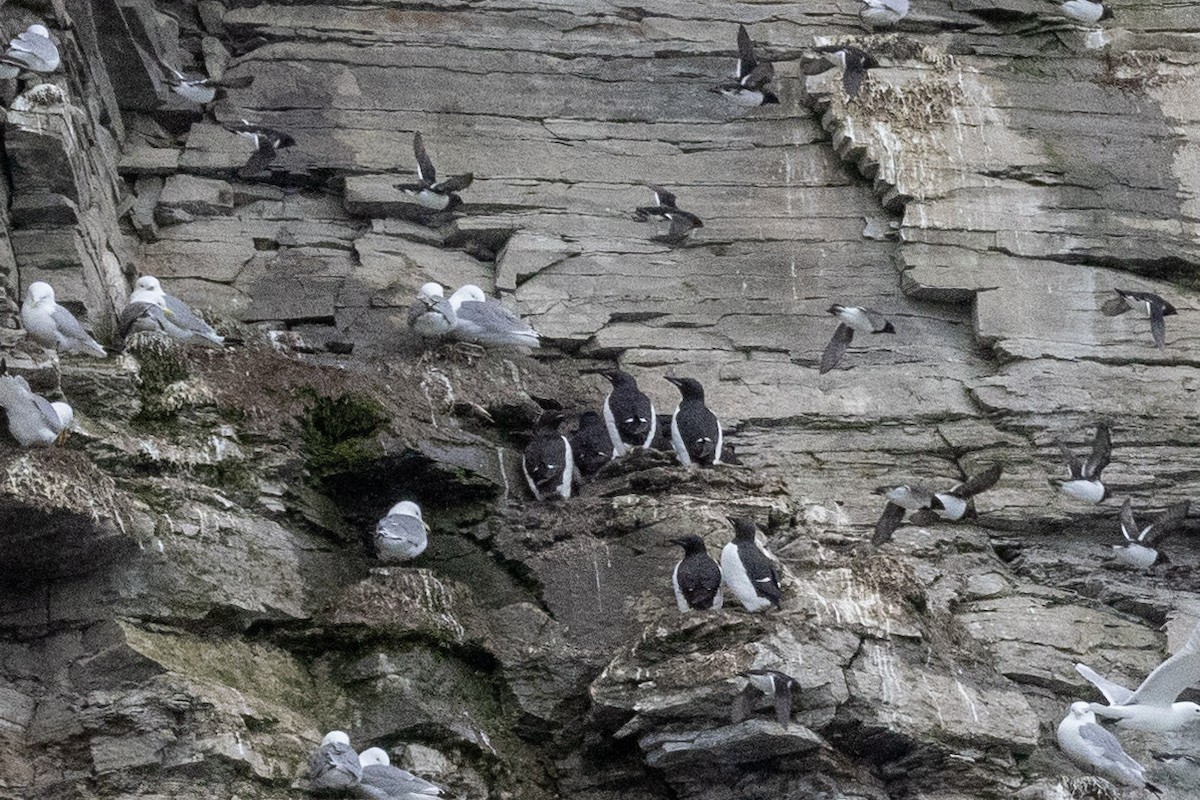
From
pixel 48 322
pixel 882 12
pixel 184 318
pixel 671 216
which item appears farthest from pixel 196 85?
pixel 882 12

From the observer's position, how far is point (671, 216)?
19.7 meters

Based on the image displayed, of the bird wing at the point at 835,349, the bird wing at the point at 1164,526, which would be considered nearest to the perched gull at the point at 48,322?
the bird wing at the point at 835,349

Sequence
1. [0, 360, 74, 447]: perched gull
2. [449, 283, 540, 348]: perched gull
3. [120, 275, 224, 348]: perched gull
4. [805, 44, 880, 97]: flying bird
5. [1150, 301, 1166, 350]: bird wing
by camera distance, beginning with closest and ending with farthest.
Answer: [0, 360, 74, 447]: perched gull → [120, 275, 224, 348]: perched gull → [449, 283, 540, 348]: perched gull → [1150, 301, 1166, 350]: bird wing → [805, 44, 880, 97]: flying bird

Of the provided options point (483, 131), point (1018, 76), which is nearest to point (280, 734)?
point (483, 131)

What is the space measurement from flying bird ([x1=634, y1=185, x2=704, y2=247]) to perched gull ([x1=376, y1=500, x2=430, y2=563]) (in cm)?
525

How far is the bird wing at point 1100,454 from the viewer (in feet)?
57.7

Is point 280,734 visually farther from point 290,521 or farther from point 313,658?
point 290,521

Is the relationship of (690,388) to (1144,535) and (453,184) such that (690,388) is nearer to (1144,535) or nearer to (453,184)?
(453,184)

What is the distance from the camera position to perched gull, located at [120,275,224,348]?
16.1 meters

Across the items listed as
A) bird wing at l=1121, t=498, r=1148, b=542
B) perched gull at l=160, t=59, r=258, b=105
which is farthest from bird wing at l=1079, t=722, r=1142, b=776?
perched gull at l=160, t=59, r=258, b=105

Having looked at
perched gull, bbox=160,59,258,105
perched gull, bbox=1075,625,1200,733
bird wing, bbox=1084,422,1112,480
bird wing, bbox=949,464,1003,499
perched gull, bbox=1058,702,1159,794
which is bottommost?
perched gull, bbox=1058,702,1159,794

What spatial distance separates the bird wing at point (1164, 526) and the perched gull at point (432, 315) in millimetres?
6245

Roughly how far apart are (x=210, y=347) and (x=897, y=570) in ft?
19.0

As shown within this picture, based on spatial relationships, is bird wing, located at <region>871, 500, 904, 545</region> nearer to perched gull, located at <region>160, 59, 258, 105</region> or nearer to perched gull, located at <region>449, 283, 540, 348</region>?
perched gull, located at <region>449, 283, 540, 348</region>
